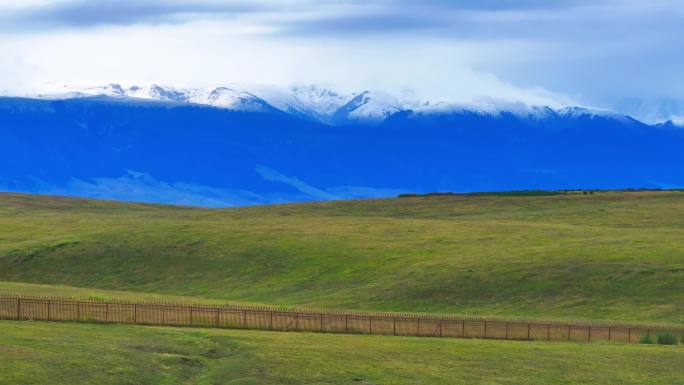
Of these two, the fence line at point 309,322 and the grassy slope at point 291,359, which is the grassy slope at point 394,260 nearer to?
the fence line at point 309,322

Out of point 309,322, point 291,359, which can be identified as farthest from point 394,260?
point 291,359

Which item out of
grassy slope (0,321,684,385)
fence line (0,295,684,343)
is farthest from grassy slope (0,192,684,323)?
grassy slope (0,321,684,385)

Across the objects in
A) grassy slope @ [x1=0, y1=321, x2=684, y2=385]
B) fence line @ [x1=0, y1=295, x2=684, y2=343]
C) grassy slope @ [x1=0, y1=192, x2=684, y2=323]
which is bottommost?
grassy slope @ [x1=0, y1=321, x2=684, y2=385]

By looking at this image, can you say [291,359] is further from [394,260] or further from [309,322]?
[394,260]

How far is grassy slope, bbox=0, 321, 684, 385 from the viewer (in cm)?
5303

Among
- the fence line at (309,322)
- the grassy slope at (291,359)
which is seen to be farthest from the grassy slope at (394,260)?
the grassy slope at (291,359)

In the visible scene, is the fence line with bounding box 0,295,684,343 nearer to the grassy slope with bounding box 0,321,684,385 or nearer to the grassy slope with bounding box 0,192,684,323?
the grassy slope with bounding box 0,321,684,385

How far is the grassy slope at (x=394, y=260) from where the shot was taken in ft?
326

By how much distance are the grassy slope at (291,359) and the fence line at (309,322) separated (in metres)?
3.76

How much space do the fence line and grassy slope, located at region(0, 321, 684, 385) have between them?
12.3 feet

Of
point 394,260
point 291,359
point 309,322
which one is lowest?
point 291,359

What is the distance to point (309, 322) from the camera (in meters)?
75.2

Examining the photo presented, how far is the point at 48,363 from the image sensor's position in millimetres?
52375

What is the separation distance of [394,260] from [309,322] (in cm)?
4282
